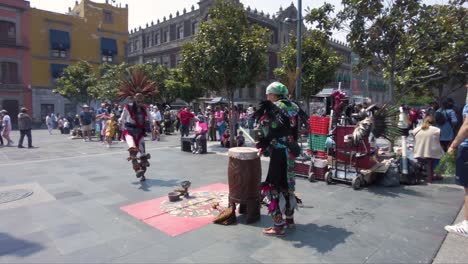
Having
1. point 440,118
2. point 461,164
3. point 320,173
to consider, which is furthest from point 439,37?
point 461,164

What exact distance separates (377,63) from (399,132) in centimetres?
399

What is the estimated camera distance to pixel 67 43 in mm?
35562

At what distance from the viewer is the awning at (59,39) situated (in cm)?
3444

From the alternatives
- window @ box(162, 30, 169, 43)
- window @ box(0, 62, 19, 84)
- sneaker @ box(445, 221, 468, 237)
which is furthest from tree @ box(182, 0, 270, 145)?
window @ box(162, 30, 169, 43)

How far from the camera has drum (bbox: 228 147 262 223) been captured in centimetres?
426

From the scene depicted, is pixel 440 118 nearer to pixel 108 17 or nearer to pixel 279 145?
pixel 279 145

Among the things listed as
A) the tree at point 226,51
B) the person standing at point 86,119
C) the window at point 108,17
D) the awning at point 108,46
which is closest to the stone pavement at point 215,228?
the tree at point 226,51

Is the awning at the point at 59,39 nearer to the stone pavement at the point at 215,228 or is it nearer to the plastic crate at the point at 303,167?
the stone pavement at the point at 215,228

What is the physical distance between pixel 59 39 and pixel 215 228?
3890cm

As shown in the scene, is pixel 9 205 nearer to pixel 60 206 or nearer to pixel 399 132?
pixel 60 206

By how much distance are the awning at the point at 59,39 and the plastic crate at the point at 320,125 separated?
36.3 m

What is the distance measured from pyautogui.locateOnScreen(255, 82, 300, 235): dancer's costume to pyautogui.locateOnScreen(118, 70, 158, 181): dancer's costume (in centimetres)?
370

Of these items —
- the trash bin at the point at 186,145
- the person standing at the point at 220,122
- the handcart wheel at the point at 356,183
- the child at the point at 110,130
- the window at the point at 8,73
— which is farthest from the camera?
the window at the point at 8,73

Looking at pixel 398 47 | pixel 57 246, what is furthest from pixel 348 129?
pixel 57 246
